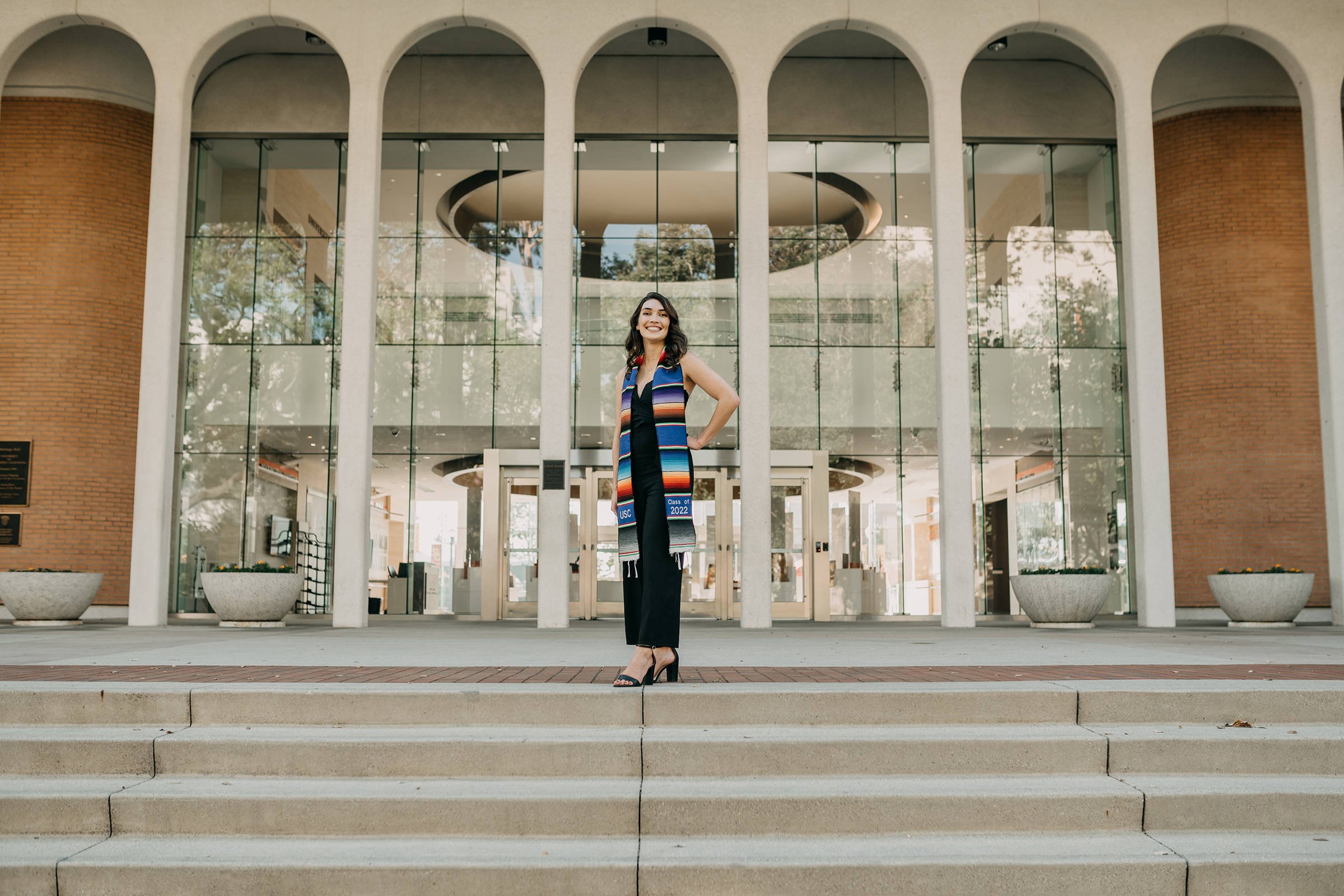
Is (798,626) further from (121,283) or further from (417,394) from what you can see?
(121,283)

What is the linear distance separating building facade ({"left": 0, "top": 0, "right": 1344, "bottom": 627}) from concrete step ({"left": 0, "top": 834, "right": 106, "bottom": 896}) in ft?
42.6

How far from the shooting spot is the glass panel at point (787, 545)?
17547 mm

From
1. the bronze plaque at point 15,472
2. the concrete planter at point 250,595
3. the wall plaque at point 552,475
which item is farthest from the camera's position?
the bronze plaque at point 15,472

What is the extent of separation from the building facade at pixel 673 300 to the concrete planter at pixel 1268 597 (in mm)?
2634

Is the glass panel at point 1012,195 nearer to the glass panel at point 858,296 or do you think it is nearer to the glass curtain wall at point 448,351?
the glass panel at point 858,296

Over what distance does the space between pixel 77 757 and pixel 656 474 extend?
9.00 ft

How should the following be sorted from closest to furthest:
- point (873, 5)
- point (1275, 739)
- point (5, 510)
Result: point (1275, 739)
point (873, 5)
point (5, 510)

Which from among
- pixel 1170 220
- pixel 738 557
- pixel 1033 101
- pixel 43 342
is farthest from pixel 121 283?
pixel 1170 220

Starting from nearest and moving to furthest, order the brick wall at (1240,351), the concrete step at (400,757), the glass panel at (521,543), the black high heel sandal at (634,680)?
the concrete step at (400,757) → the black high heel sandal at (634,680) → the brick wall at (1240,351) → the glass panel at (521,543)

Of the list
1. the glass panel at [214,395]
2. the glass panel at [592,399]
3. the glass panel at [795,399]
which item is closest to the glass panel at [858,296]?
the glass panel at [795,399]

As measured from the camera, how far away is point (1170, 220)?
678 inches

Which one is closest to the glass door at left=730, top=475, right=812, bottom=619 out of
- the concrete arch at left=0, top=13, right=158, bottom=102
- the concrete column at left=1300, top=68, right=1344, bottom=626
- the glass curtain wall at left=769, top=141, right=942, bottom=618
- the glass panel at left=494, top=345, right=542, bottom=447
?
the glass curtain wall at left=769, top=141, right=942, bottom=618

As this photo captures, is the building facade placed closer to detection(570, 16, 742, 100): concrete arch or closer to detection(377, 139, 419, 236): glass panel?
detection(377, 139, 419, 236): glass panel

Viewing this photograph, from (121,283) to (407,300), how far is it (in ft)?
14.4
